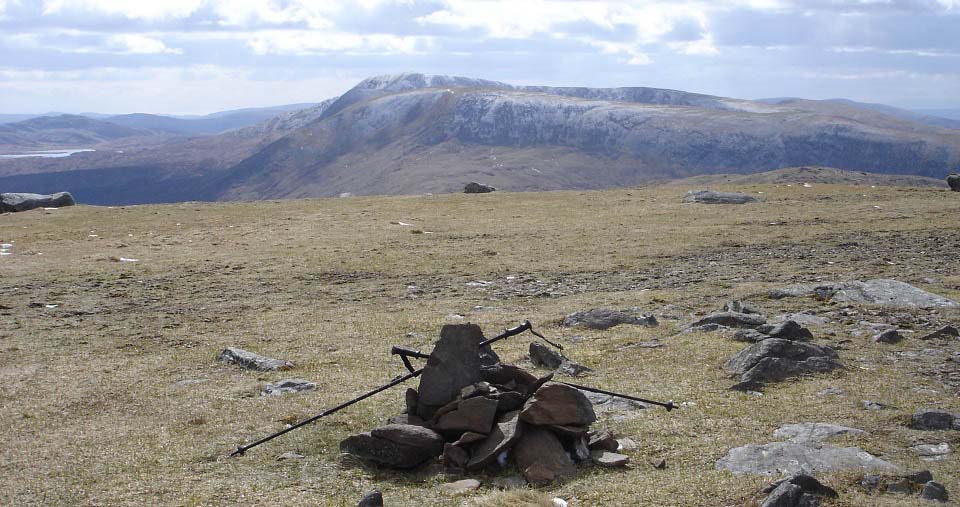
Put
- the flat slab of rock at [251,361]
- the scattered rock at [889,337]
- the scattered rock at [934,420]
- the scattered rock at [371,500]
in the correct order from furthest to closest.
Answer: the flat slab of rock at [251,361] → the scattered rock at [889,337] → the scattered rock at [934,420] → the scattered rock at [371,500]

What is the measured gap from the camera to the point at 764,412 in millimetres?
12758

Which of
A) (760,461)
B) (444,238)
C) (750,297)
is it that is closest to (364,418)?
(760,461)

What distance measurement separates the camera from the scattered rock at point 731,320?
18641 millimetres

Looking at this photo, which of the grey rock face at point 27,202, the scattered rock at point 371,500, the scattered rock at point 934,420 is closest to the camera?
the scattered rock at point 371,500

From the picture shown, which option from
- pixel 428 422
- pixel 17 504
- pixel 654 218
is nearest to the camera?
pixel 17 504

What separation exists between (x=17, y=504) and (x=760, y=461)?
9740 millimetres

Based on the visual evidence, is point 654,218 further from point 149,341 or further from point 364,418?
point 364,418

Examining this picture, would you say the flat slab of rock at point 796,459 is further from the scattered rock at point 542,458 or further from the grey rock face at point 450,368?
the grey rock face at point 450,368

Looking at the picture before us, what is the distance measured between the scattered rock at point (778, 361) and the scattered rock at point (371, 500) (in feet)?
24.1

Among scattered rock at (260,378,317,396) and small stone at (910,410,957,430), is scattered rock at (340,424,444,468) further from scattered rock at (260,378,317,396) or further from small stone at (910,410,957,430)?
small stone at (910,410,957,430)

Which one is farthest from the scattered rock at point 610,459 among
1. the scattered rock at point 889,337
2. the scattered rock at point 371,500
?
the scattered rock at point 889,337

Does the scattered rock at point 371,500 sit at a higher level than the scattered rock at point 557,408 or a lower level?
lower

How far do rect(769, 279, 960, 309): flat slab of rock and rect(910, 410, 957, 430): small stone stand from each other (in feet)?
30.5

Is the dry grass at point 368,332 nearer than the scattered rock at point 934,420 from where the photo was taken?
Yes
